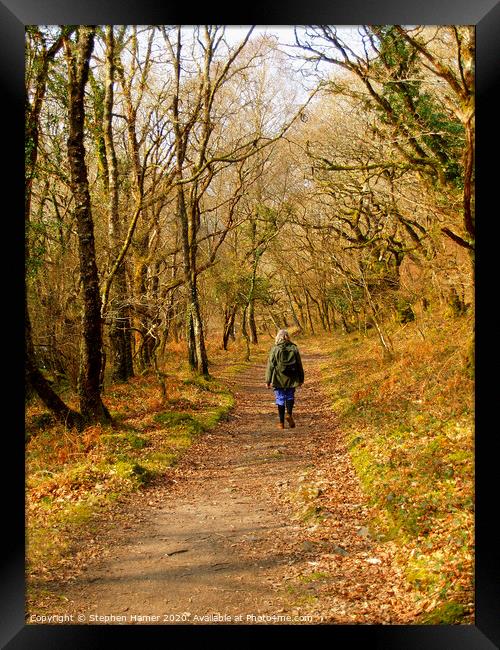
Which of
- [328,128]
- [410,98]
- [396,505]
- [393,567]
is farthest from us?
[328,128]

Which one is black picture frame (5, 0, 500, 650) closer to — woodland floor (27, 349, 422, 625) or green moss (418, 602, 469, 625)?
green moss (418, 602, 469, 625)

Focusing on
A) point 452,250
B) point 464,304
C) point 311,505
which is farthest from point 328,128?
point 311,505

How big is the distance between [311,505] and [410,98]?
26.8ft

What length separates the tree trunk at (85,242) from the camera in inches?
370

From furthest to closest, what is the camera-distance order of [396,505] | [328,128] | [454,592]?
[328,128] → [396,505] → [454,592]

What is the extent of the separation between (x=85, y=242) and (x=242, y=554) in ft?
21.5

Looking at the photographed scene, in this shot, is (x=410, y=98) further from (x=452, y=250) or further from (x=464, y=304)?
(x=464, y=304)

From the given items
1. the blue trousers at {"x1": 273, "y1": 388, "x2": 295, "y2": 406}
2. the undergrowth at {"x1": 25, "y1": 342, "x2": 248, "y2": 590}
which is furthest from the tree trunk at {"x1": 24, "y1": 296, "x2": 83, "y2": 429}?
the blue trousers at {"x1": 273, "y1": 388, "x2": 295, "y2": 406}

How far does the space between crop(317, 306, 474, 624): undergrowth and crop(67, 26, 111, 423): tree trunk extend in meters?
5.09

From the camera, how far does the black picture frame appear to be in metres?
4.35
